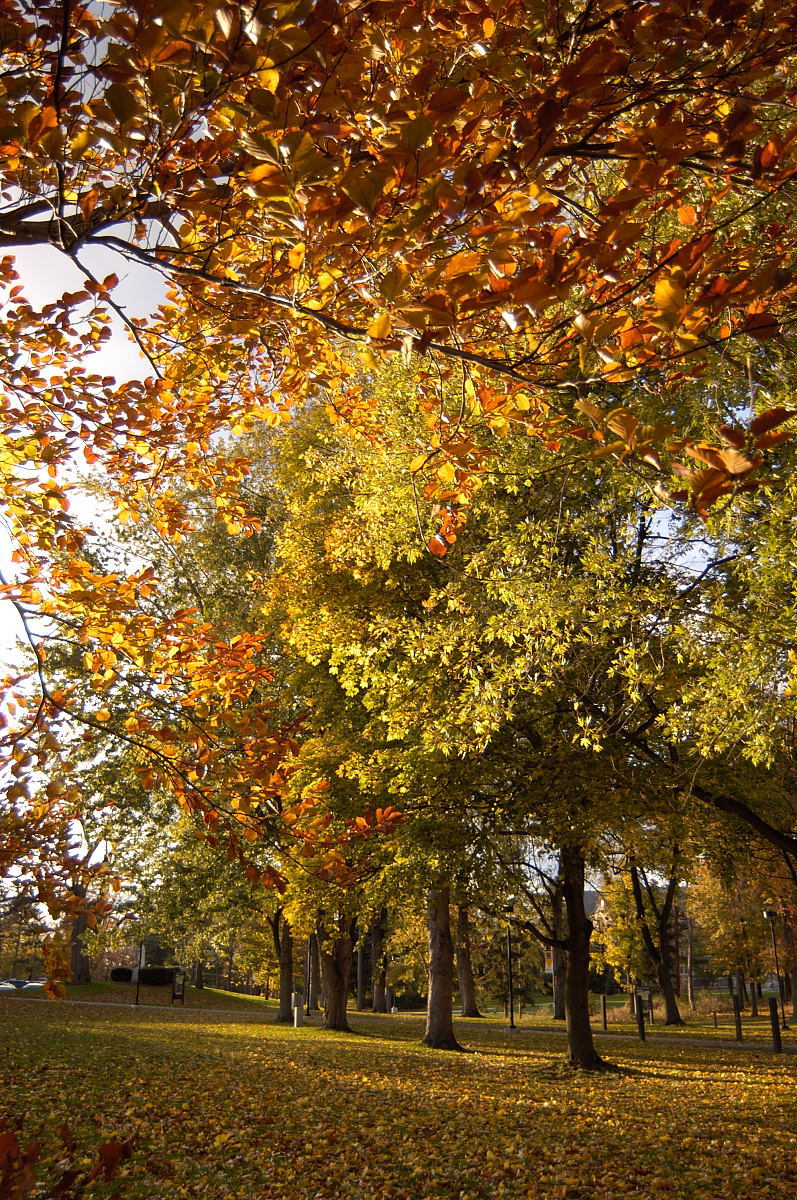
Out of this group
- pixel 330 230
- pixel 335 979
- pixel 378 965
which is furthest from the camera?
pixel 378 965

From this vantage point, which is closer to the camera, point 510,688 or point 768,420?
point 768,420

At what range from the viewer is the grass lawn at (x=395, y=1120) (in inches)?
231

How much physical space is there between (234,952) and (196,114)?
53.5 metres

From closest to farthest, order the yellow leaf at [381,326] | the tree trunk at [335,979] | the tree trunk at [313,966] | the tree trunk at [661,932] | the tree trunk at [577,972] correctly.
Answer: the yellow leaf at [381,326], the tree trunk at [577,972], the tree trunk at [335,979], the tree trunk at [661,932], the tree trunk at [313,966]

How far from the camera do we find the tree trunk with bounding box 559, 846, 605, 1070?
1313 cm

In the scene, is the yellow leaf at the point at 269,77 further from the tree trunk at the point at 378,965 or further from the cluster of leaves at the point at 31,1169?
the tree trunk at the point at 378,965

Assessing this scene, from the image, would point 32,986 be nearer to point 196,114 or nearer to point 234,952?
point 234,952

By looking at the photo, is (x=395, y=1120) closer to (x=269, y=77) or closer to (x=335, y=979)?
(x=269, y=77)

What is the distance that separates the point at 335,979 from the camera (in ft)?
68.6

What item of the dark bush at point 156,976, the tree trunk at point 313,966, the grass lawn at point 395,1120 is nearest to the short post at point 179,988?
the tree trunk at point 313,966

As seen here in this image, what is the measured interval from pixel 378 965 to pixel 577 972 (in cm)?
1581

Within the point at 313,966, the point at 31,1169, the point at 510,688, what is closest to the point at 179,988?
the point at 313,966

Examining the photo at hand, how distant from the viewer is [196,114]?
2719 mm

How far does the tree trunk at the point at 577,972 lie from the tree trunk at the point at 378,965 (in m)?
12.3
